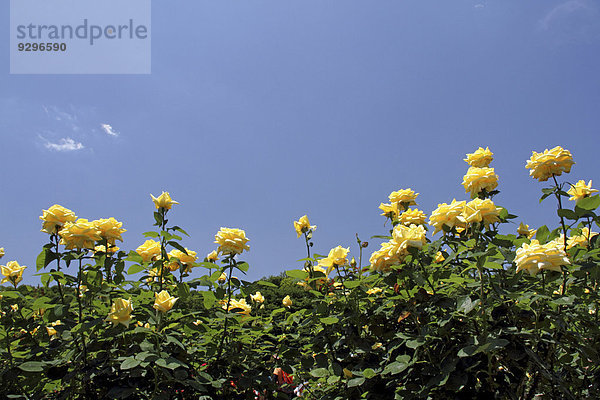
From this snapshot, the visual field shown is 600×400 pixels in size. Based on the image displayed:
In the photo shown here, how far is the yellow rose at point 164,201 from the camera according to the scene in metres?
2.69

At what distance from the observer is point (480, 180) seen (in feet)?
8.22

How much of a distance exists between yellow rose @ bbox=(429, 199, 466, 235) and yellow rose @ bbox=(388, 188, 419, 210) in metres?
1.15

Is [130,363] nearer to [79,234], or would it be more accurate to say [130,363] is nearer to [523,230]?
[79,234]

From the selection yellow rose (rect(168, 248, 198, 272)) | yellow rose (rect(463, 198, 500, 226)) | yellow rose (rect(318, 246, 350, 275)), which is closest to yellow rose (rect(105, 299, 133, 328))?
yellow rose (rect(168, 248, 198, 272))

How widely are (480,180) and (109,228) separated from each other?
8.06 feet

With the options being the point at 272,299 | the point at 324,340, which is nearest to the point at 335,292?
the point at 324,340

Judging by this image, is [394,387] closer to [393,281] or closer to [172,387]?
[393,281]

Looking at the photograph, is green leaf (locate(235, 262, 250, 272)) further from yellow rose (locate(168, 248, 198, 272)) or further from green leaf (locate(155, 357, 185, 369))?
green leaf (locate(155, 357, 185, 369))

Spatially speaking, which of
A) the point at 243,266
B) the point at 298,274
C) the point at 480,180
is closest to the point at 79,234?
the point at 243,266

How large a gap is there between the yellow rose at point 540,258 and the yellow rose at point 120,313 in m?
2.09

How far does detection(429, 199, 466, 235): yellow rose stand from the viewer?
2146 mm

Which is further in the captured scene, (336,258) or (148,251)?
(148,251)

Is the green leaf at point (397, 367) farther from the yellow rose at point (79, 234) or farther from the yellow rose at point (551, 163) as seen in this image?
the yellow rose at point (79, 234)

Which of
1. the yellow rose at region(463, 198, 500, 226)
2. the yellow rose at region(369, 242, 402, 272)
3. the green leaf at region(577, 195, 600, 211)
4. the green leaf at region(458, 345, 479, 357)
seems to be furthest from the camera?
the green leaf at region(577, 195, 600, 211)
